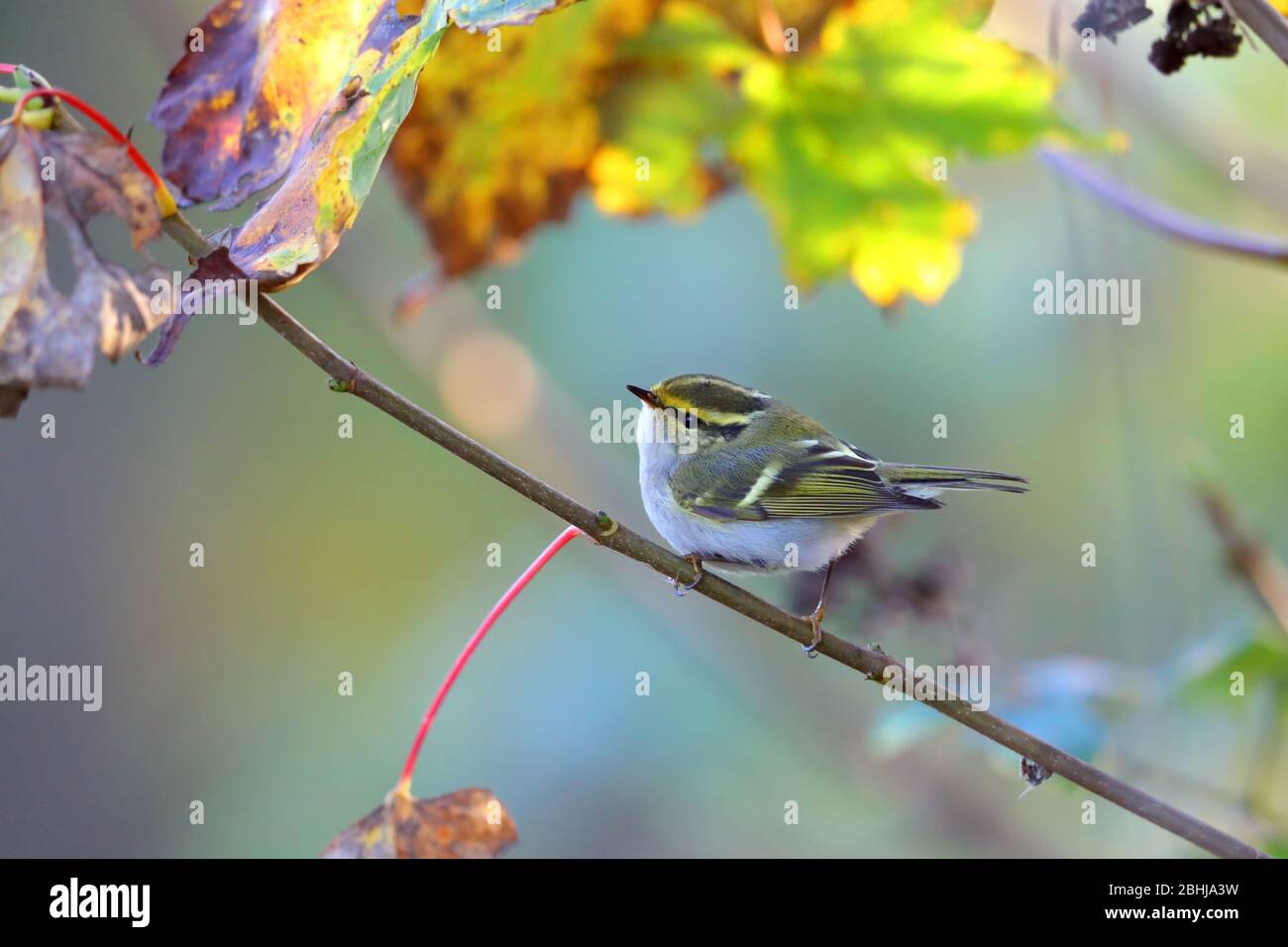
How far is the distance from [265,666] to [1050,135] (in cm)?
389

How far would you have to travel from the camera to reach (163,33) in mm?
2443

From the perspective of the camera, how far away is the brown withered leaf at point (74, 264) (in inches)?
42.6

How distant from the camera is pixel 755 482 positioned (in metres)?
2.65

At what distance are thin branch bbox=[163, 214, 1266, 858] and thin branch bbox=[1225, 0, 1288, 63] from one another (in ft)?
2.74

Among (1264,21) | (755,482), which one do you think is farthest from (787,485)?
(1264,21)

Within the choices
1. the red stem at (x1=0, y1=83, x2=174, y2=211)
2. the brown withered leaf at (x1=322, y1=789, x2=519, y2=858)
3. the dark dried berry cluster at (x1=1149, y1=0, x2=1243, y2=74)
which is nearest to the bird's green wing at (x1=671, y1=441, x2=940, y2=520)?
the dark dried berry cluster at (x1=1149, y1=0, x2=1243, y2=74)

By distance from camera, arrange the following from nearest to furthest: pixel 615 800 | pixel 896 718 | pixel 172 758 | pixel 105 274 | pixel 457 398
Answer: pixel 105 274
pixel 896 718
pixel 457 398
pixel 615 800
pixel 172 758

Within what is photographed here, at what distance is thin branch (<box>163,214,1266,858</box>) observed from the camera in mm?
1324

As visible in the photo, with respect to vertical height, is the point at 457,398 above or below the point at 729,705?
above

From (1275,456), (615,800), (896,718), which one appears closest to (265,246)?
(896,718)

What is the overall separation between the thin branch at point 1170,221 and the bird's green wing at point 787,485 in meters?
0.69

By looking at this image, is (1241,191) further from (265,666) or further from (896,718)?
(265,666)

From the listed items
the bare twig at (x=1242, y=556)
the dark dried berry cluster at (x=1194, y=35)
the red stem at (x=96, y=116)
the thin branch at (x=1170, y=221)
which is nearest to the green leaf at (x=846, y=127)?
the thin branch at (x=1170, y=221)

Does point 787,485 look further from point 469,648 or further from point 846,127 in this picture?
point 469,648
